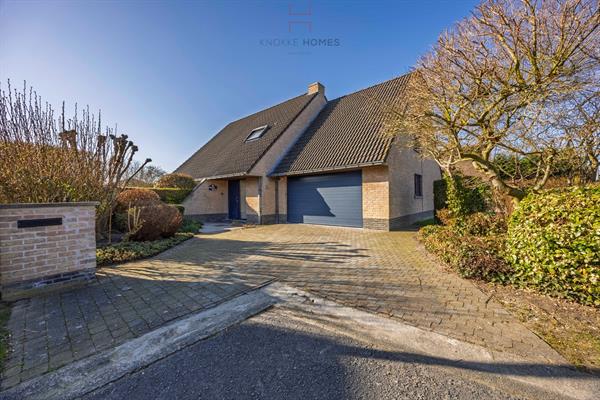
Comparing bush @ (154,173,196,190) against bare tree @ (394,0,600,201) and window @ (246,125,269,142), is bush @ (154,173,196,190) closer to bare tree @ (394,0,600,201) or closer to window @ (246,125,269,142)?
window @ (246,125,269,142)

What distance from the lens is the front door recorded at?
15.4 meters

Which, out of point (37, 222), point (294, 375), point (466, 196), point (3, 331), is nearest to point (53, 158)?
point (37, 222)

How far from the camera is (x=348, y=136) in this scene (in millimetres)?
12133

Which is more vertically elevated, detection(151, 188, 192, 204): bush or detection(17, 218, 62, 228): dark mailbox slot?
detection(151, 188, 192, 204): bush

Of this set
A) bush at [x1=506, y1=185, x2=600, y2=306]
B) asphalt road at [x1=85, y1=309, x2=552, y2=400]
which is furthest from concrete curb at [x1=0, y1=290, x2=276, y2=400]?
bush at [x1=506, y1=185, x2=600, y2=306]

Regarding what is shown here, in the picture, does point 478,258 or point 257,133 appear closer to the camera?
point 478,258

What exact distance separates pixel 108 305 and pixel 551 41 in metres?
8.56

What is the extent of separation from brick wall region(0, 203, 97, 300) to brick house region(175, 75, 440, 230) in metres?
8.44

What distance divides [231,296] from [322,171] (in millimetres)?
8340

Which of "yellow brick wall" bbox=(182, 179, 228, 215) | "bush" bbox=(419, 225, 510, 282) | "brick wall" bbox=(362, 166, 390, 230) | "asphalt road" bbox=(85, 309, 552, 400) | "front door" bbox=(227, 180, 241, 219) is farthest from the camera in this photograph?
"front door" bbox=(227, 180, 241, 219)

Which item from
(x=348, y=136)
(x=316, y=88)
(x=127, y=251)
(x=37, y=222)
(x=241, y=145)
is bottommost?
(x=127, y=251)

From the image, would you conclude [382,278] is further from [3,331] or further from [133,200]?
[133,200]

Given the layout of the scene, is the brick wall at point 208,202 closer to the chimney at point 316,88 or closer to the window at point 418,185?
the chimney at point 316,88

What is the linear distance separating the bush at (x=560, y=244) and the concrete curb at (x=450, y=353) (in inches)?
70.2
